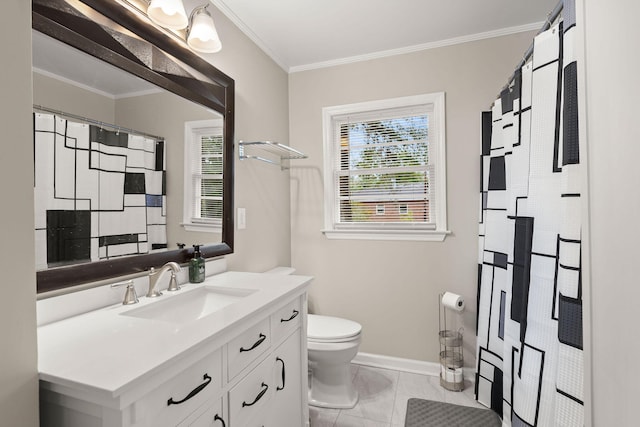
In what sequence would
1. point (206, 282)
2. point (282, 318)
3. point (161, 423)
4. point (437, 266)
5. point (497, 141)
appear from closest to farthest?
point (161, 423) → point (282, 318) → point (206, 282) → point (497, 141) → point (437, 266)

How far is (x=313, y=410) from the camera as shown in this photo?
2.04 metres

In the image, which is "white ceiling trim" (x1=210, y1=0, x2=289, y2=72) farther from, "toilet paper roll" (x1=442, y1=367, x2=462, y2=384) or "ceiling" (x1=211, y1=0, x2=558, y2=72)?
"toilet paper roll" (x1=442, y1=367, x2=462, y2=384)

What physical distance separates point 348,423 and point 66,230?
174 cm

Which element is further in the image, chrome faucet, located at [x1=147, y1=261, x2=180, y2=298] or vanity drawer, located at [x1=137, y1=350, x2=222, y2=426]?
chrome faucet, located at [x1=147, y1=261, x2=180, y2=298]

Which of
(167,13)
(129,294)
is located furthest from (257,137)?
(129,294)

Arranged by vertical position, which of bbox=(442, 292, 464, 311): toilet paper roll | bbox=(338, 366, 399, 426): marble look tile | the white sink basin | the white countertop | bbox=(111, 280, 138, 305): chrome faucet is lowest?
bbox=(338, 366, 399, 426): marble look tile

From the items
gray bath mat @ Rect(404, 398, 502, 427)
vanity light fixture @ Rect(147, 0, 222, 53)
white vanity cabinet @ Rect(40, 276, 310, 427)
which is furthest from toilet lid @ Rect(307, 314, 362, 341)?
vanity light fixture @ Rect(147, 0, 222, 53)

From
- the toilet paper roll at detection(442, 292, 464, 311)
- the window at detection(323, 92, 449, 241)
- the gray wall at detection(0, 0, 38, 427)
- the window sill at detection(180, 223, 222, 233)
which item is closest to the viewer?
the gray wall at detection(0, 0, 38, 427)

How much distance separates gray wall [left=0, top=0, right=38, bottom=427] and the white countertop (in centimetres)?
6

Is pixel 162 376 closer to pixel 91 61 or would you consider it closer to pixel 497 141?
pixel 91 61

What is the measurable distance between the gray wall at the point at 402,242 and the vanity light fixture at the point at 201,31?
126cm

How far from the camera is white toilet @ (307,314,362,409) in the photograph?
77.2 inches

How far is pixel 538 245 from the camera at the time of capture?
138 cm

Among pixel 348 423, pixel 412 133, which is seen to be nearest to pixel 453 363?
pixel 348 423
